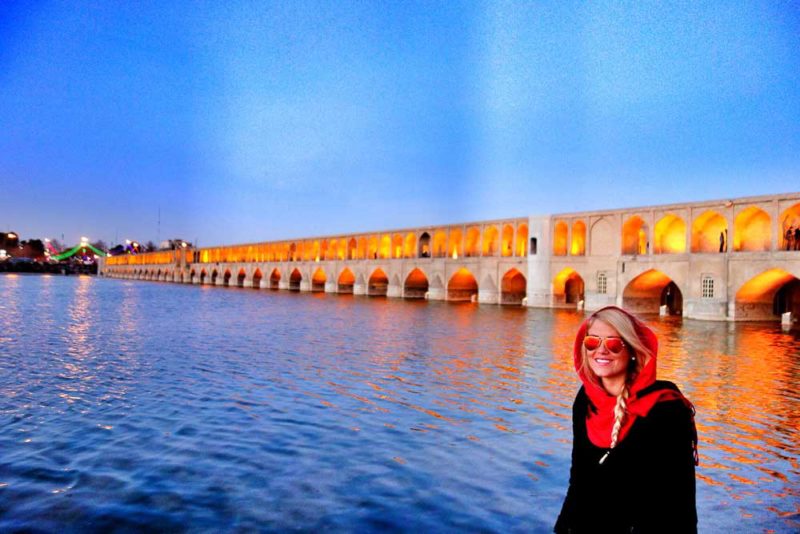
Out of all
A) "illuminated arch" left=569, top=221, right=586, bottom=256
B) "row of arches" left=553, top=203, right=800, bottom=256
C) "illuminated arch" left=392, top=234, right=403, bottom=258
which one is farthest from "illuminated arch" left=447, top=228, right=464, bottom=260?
"illuminated arch" left=569, top=221, right=586, bottom=256

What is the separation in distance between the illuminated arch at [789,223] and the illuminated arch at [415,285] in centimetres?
2369

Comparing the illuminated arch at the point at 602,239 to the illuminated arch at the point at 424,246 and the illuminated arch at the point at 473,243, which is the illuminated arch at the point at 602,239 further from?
the illuminated arch at the point at 424,246

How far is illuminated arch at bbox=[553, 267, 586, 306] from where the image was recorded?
32469 mm

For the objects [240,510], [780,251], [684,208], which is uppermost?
[684,208]

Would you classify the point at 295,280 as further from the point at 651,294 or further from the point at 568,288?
the point at 651,294

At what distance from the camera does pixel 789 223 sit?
77.5 feet

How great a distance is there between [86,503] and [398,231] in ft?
139

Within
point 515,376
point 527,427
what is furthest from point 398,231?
point 527,427

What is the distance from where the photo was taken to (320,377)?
30.8 ft

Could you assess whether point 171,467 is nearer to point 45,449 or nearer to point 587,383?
point 45,449

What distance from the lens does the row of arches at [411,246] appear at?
3668 cm

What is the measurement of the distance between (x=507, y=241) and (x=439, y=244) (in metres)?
6.69

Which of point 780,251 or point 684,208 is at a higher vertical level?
point 684,208

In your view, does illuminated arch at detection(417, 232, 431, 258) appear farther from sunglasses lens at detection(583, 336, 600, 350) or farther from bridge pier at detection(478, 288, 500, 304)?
sunglasses lens at detection(583, 336, 600, 350)
